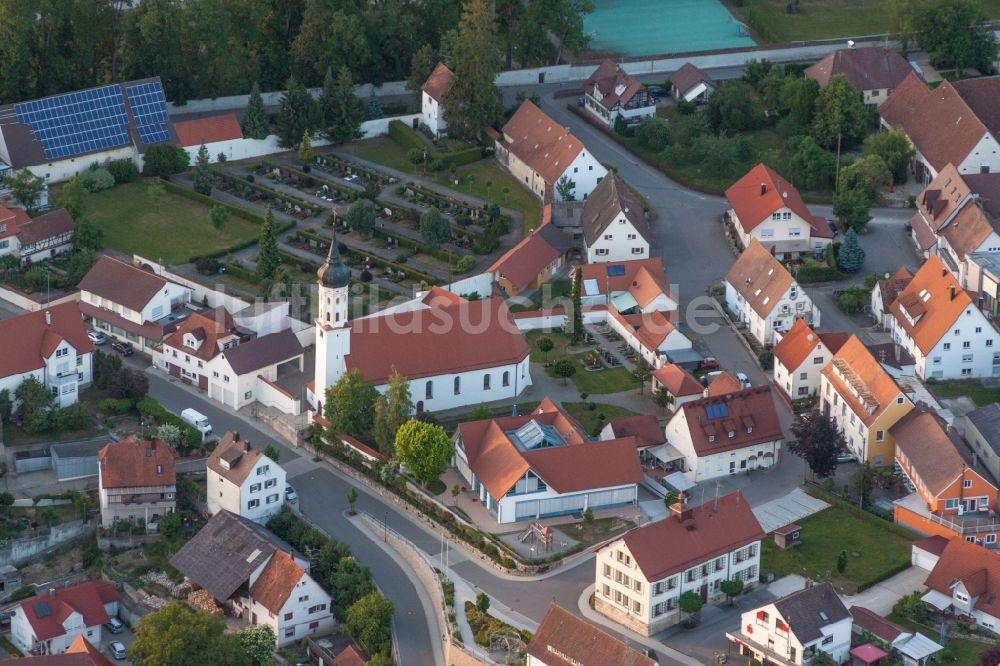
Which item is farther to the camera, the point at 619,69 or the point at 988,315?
the point at 619,69

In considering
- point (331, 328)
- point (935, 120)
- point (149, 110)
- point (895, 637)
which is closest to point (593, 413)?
point (331, 328)

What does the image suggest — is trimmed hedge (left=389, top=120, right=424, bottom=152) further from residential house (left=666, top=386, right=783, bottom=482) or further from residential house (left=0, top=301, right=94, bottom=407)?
residential house (left=666, top=386, right=783, bottom=482)

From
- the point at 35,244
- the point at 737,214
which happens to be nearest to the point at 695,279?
the point at 737,214

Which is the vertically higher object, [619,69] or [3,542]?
[619,69]

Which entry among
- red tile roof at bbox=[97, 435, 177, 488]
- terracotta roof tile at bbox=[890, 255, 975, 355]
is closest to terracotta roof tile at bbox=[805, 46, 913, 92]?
terracotta roof tile at bbox=[890, 255, 975, 355]

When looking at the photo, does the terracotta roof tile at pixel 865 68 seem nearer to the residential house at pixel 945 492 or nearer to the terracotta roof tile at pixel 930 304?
the terracotta roof tile at pixel 930 304

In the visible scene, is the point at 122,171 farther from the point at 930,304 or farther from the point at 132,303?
the point at 930,304

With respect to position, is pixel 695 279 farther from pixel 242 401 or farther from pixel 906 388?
pixel 242 401
